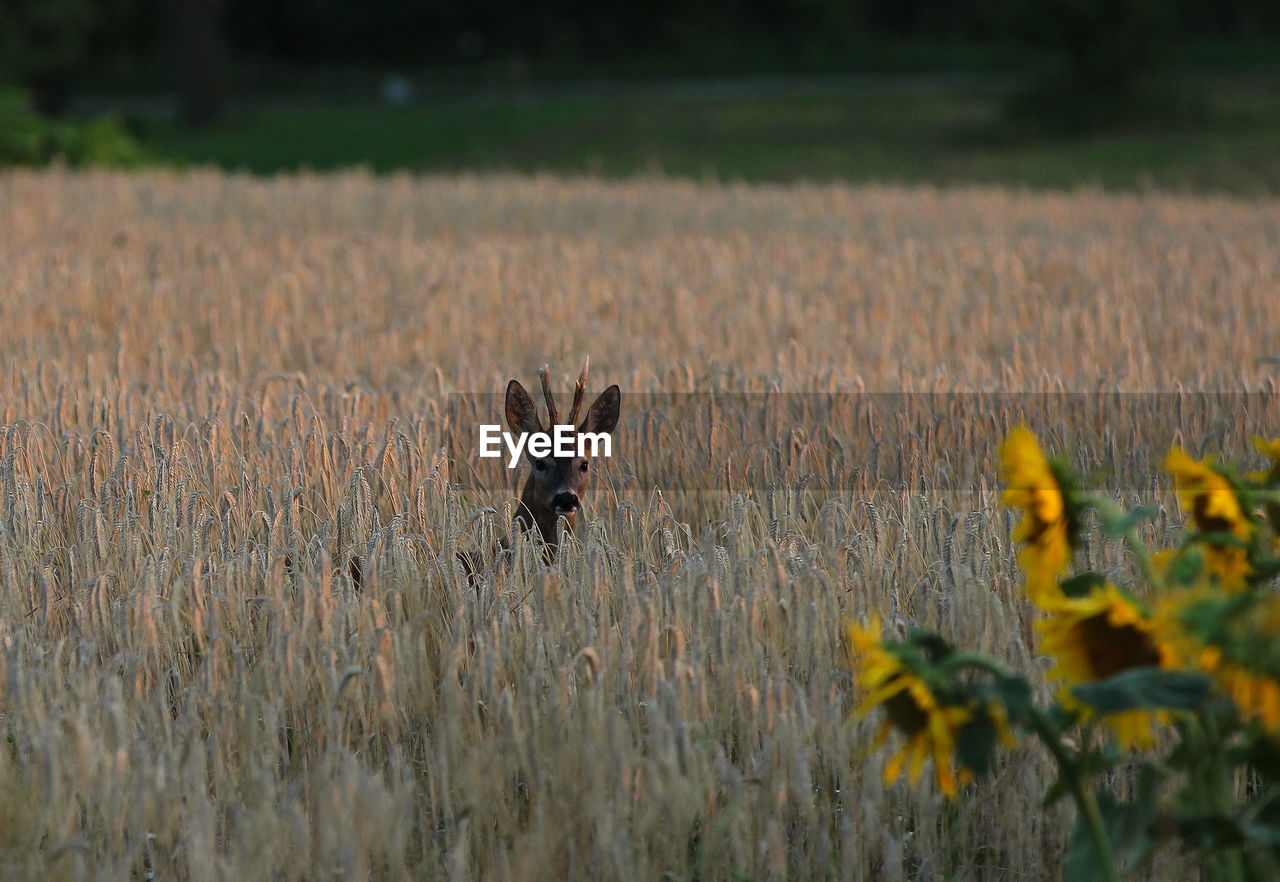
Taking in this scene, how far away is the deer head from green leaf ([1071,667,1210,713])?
2367 millimetres

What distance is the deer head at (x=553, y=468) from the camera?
14.8ft

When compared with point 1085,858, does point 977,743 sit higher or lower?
higher

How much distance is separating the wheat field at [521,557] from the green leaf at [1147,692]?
35.5 inches

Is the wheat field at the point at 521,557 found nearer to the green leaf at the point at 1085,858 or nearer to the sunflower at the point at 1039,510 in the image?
the green leaf at the point at 1085,858

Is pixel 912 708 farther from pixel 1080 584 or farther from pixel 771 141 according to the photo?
pixel 771 141

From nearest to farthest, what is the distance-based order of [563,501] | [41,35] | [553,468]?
[563,501]
[553,468]
[41,35]

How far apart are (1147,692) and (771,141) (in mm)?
26851

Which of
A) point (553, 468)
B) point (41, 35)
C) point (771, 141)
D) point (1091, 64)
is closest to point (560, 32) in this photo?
point (41, 35)

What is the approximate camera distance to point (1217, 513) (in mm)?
2705

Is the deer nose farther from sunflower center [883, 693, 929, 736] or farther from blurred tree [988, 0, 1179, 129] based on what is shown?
blurred tree [988, 0, 1179, 129]

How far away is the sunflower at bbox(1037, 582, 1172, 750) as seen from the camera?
242 cm

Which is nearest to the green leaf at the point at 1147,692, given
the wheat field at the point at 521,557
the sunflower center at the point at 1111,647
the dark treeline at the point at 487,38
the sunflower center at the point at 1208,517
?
the sunflower center at the point at 1111,647

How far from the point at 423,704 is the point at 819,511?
179cm

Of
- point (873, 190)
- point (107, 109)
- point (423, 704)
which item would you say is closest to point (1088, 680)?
point (423, 704)
